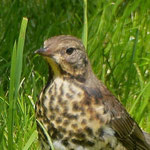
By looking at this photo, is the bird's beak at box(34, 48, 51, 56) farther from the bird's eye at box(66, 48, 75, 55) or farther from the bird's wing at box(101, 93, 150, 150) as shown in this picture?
the bird's wing at box(101, 93, 150, 150)

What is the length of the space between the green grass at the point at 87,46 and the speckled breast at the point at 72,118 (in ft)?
1.07

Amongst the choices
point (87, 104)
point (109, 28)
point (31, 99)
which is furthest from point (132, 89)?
point (87, 104)

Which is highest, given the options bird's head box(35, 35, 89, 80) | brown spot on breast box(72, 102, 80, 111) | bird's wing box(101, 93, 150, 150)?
bird's head box(35, 35, 89, 80)

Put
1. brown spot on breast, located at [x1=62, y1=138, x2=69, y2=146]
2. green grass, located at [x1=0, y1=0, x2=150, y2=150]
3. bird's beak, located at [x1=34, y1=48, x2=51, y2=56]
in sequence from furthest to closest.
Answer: green grass, located at [x1=0, y1=0, x2=150, y2=150]
brown spot on breast, located at [x1=62, y1=138, x2=69, y2=146]
bird's beak, located at [x1=34, y1=48, x2=51, y2=56]

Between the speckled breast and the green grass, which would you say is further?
the green grass

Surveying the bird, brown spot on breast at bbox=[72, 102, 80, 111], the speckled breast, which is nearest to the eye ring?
the bird

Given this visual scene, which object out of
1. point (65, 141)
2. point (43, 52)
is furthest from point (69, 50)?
point (65, 141)

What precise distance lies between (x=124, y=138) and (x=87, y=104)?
1.31ft

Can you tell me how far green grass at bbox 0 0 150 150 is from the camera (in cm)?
378

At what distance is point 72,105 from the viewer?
3.14 m

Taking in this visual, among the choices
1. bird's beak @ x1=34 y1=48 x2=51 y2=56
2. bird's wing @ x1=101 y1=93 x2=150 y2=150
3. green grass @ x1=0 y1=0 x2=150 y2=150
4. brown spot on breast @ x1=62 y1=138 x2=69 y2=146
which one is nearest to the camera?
bird's beak @ x1=34 y1=48 x2=51 y2=56

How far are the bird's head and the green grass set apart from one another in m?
0.35

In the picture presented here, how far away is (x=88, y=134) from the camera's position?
310 cm

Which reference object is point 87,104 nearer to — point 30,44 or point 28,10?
point 30,44
